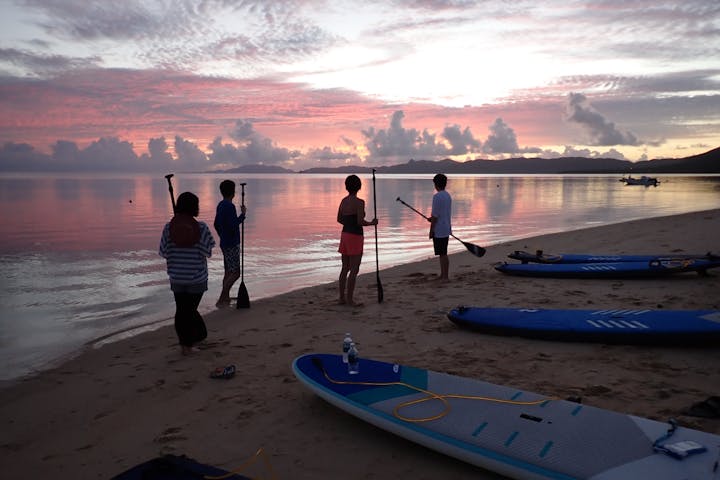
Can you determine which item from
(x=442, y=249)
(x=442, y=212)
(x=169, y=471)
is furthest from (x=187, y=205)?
(x=442, y=249)

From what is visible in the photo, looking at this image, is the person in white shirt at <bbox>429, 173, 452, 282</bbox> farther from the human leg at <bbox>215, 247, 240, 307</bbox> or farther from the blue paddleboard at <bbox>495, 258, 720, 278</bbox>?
the human leg at <bbox>215, 247, 240, 307</bbox>

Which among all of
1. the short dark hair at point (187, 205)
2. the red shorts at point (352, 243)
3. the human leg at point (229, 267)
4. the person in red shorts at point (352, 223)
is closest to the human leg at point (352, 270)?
the person in red shorts at point (352, 223)

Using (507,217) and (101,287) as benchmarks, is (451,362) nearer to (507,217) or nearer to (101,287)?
(101,287)

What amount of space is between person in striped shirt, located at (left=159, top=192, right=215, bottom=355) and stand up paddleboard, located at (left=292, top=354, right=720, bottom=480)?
1.92m

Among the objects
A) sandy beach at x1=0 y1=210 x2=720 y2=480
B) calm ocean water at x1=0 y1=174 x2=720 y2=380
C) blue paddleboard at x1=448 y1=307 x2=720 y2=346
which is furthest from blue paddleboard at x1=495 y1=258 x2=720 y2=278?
calm ocean water at x1=0 y1=174 x2=720 y2=380

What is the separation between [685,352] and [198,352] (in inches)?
234

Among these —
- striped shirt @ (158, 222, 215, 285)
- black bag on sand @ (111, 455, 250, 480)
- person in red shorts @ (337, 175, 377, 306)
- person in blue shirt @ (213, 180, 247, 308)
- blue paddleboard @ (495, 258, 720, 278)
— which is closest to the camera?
black bag on sand @ (111, 455, 250, 480)

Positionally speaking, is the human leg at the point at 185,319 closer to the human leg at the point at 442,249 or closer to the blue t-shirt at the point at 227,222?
the blue t-shirt at the point at 227,222

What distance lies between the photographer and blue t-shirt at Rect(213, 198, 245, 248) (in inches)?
319

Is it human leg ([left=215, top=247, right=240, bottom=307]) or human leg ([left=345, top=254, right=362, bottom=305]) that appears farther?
human leg ([left=215, top=247, right=240, bottom=307])

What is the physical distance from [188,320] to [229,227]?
258 cm

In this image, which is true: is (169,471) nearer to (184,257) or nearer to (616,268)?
(184,257)

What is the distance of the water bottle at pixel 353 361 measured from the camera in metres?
4.51

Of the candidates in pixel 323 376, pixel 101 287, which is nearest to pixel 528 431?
pixel 323 376
